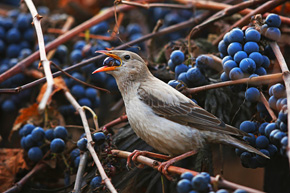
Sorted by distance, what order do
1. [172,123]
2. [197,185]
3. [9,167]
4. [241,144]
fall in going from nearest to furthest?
[197,185], [241,144], [172,123], [9,167]

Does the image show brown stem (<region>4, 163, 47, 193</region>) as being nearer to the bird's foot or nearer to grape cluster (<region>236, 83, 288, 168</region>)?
the bird's foot

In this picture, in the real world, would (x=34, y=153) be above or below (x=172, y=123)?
above

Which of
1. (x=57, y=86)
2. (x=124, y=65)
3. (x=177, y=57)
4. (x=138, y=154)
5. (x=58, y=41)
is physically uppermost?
(x=58, y=41)

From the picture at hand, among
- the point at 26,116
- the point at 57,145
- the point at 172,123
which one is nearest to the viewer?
the point at 172,123

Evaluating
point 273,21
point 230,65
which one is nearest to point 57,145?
point 230,65

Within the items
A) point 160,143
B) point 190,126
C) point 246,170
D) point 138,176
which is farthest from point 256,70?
point 246,170

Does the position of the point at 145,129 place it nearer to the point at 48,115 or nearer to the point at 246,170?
the point at 48,115

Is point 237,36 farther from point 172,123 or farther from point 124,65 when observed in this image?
point 124,65
